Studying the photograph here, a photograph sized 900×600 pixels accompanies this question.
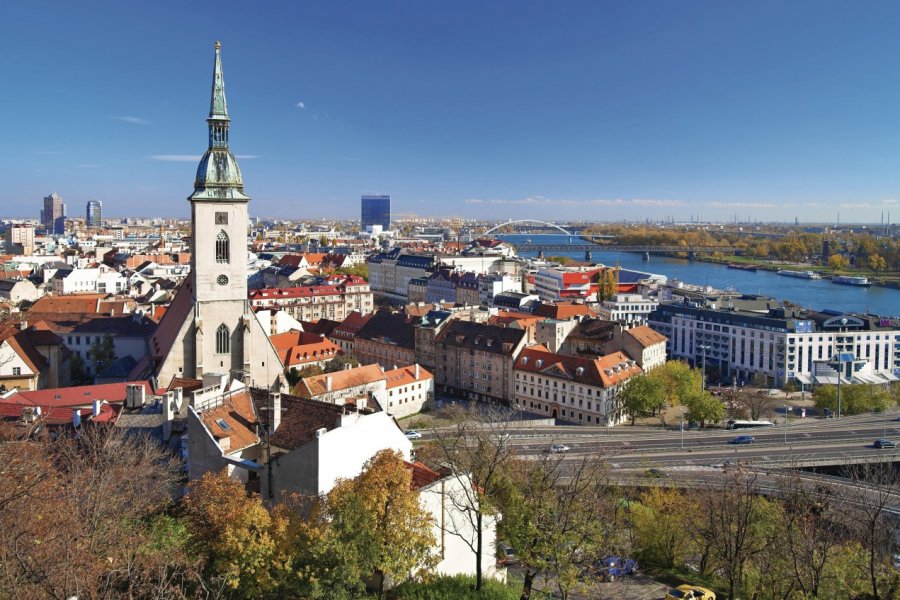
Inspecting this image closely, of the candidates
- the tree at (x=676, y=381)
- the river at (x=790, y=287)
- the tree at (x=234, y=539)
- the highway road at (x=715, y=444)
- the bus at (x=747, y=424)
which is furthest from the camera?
the river at (x=790, y=287)

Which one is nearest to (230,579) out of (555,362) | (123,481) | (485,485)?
(123,481)

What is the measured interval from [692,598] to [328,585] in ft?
25.0

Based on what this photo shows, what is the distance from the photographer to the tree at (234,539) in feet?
34.7

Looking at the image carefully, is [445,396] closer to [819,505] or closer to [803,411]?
[803,411]

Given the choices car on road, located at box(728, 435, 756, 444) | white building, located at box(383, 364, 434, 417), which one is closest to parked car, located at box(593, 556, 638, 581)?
car on road, located at box(728, 435, 756, 444)

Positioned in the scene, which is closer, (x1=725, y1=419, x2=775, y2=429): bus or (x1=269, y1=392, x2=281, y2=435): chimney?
(x1=269, y1=392, x2=281, y2=435): chimney

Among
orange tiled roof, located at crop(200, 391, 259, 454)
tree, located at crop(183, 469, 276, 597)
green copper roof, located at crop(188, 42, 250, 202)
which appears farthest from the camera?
green copper roof, located at crop(188, 42, 250, 202)

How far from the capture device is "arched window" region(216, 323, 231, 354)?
23406 mm

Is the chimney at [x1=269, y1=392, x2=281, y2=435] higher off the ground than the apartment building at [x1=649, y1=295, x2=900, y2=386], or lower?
higher

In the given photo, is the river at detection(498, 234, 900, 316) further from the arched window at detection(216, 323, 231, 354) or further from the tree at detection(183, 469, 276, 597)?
the tree at detection(183, 469, 276, 597)

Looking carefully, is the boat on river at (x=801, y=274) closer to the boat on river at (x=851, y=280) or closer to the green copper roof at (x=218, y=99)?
the boat on river at (x=851, y=280)

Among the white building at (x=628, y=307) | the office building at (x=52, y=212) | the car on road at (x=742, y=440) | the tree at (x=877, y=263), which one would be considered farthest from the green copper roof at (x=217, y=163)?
the office building at (x=52, y=212)

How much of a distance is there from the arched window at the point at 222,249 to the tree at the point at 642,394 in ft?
61.1

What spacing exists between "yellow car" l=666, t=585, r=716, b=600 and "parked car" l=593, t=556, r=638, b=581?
1505 mm
